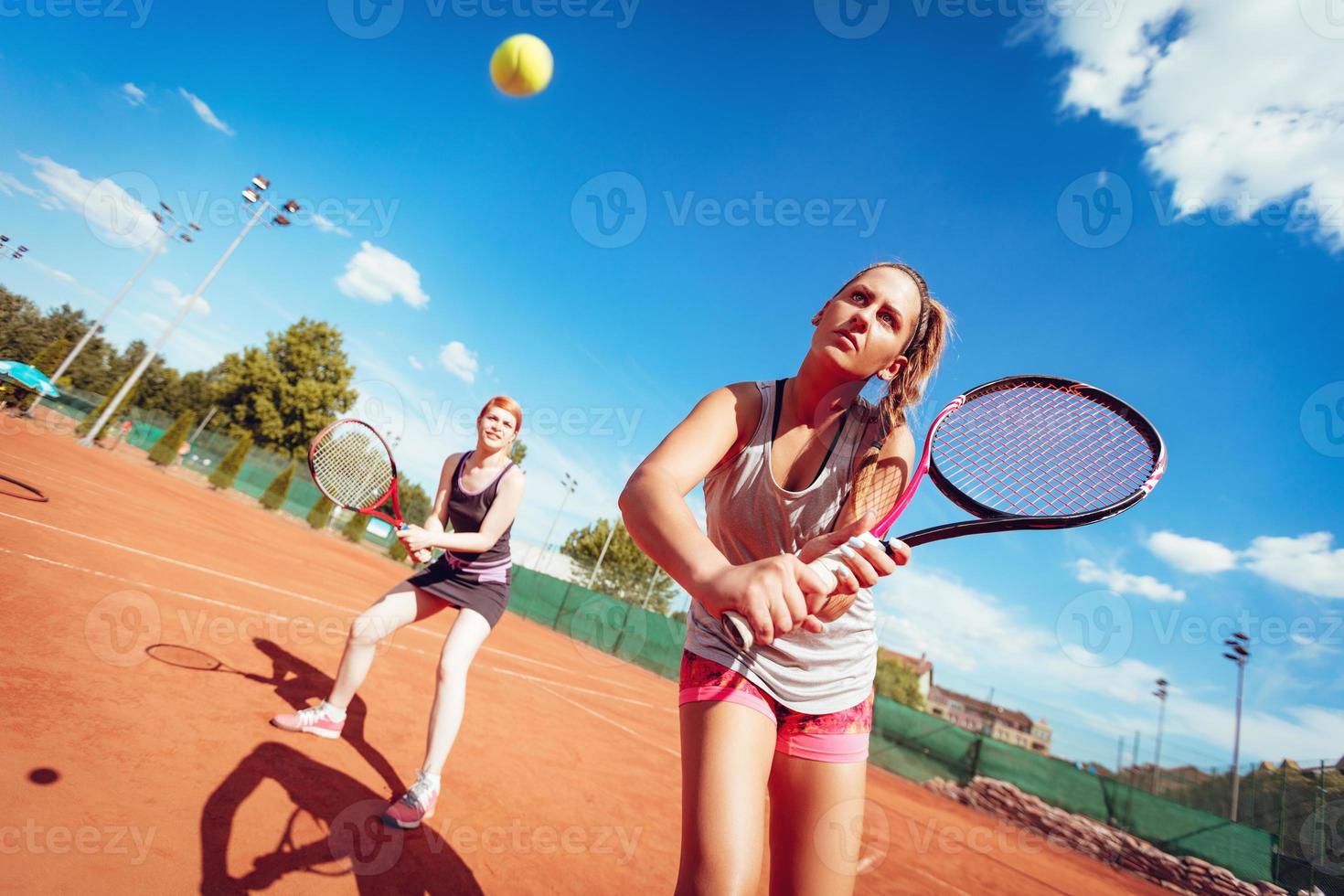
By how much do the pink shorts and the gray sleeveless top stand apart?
0.02 metres

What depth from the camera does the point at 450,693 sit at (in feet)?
10.4

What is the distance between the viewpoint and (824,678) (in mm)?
1774

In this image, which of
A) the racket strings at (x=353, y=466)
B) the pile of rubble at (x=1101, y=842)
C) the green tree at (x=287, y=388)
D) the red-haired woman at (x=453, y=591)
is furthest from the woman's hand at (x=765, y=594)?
the green tree at (x=287, y=388)

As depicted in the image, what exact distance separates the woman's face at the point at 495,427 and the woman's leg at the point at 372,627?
3.15 feet

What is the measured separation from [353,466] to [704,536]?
4.51m

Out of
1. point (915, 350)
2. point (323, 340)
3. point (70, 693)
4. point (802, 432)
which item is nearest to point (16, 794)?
point (70, 693)

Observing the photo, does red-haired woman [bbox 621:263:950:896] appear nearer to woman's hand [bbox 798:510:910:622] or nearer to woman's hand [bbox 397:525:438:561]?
woman's hand [bbox 798:510:910:622]

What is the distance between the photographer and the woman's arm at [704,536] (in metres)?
1.04

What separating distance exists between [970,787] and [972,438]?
1631 cm

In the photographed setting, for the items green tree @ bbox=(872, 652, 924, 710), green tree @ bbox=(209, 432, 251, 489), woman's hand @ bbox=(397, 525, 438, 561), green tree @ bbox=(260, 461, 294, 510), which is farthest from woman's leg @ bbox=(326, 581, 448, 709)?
green tree @ bbox=(872, 652, 924, 710)

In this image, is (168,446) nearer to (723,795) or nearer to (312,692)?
(312,692)

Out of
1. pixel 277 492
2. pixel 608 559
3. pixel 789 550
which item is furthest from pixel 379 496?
pixel 608 559

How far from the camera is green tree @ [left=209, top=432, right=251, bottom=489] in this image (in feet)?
93.8

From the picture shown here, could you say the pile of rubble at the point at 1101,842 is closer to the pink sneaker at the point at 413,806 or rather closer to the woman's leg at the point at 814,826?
the pink sneaker at the point at 413,806
